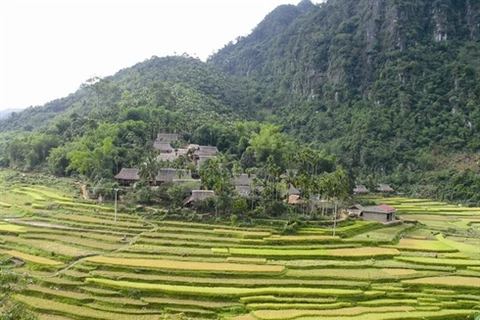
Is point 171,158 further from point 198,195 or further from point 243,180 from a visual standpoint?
point 198,195

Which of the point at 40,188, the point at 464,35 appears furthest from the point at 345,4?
the point at 40,188

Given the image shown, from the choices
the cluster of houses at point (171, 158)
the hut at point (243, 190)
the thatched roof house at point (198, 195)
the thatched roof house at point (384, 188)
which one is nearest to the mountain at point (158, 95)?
the cluster of houses at point (171, 158)

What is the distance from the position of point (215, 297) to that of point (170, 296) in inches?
104

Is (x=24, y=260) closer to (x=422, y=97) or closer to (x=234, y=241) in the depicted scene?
(x=234, y=241)

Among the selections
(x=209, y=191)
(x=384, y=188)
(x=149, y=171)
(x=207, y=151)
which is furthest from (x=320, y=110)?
(x=209, y=191)

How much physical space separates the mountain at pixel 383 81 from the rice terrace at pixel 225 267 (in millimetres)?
48320

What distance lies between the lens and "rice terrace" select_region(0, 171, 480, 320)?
89.1ft

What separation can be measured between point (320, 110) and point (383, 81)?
628 inches

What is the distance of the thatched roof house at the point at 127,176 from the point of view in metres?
52.7

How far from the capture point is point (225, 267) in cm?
3222

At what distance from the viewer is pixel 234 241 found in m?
38.4

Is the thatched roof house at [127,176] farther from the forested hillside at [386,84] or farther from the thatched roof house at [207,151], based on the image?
the forested hillside at [386,84]

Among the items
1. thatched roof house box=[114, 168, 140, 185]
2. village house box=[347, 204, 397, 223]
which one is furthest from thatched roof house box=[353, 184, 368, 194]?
thatched roof house box=[114, 168, 140, 185]

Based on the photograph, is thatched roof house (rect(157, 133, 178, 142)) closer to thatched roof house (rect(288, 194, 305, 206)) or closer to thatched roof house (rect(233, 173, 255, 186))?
thatched roof house (rect(233, 173, 255, 186))
